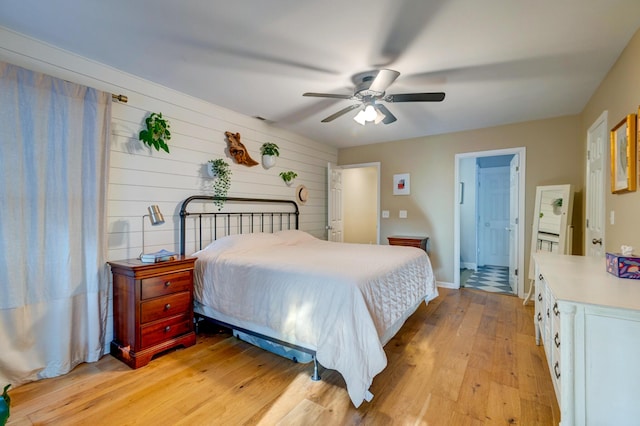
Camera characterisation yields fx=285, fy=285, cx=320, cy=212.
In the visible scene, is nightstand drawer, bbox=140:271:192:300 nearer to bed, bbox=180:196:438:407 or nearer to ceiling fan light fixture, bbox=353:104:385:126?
bed, bbox=180:196:438:407

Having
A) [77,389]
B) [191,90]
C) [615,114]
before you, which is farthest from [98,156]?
[615,114]

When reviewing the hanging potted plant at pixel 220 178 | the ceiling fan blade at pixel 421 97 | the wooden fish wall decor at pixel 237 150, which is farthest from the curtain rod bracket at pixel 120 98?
the ceiling fan blade at pixel 421 97

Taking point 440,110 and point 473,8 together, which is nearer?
point 473,8

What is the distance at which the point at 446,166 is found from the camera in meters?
4.66

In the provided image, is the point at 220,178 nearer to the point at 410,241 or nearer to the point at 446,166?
the point at 410,241

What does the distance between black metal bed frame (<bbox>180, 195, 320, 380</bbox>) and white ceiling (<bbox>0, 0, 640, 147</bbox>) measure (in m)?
1.27

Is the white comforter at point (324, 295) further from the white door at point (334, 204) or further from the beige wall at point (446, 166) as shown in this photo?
the white door at point (334, 204)

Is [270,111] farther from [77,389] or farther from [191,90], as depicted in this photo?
[77,389]

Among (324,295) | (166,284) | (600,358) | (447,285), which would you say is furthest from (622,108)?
(166,284)

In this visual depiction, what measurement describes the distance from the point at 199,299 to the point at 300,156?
111 inches

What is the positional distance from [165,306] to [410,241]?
3527 mm

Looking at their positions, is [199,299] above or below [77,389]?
above

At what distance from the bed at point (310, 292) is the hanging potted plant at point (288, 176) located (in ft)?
3.56

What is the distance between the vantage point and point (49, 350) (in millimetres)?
2160
